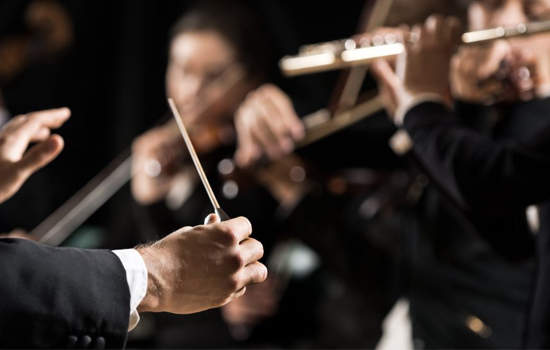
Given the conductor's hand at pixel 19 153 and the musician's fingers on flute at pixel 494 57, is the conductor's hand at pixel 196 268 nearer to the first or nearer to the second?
the conductor's hand at pixel 19 153

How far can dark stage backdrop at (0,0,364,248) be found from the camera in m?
2.79

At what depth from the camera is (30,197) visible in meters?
2.70

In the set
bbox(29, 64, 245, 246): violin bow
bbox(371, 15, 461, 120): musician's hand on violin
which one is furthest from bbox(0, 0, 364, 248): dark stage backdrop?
bbox(371, 15, 461, 120): musician's hand on violin

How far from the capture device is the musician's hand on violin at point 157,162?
84.0 inches

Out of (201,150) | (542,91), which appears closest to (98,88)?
(201,150)

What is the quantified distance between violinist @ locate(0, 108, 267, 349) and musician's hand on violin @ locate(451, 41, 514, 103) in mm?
651

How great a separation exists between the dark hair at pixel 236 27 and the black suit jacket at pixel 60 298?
150 centimetres

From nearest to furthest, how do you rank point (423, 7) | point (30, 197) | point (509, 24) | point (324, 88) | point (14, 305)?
point (14, 305), point (509, 24), point (423, 7), point (324, 88), point (30, 197)

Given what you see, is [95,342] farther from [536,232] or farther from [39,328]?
[536,232]

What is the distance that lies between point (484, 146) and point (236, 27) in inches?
49.9

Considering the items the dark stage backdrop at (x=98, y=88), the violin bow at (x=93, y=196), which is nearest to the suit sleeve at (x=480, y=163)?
the violin bow at (x=93, y=196)

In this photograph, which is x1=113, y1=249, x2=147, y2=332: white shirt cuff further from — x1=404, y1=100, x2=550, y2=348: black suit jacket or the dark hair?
the dark hair

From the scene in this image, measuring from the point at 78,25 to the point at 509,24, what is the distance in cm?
190

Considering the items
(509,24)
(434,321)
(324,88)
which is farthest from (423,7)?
(324,88)
